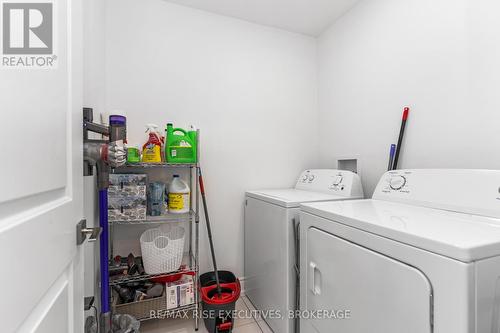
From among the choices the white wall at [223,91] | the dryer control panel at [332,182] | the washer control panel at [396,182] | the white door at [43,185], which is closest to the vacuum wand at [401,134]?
the washer control panel at [396,182]

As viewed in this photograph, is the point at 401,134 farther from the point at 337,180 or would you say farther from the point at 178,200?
the point at 178,200

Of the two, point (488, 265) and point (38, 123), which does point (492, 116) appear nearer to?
point (488, 265)

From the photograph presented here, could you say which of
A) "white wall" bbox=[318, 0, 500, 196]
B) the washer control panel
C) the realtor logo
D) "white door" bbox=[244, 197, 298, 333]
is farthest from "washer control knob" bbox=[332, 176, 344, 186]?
the realtor logo

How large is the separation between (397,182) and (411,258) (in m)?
0.80

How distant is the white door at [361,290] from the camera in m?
0.75

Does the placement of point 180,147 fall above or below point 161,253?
above

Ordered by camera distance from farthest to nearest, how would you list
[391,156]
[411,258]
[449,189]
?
[391,156], [449,189], [411,258]

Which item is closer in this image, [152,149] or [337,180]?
[152,149]

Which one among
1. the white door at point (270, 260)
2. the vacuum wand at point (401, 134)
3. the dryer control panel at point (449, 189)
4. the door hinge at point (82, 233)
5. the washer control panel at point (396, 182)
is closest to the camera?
the door hinge at point (82, 233)

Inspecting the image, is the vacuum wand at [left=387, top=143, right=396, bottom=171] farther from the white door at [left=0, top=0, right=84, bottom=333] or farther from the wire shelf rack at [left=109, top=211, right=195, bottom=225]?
the white door at [left=0, top=0, right=84, bottom=333]

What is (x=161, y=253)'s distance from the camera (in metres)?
1.60

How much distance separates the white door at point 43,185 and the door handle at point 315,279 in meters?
1.01

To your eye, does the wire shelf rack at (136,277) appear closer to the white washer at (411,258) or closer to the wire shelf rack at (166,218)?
the wire shelf rack at (166,218)

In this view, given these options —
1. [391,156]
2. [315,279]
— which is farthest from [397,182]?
[315,279]
